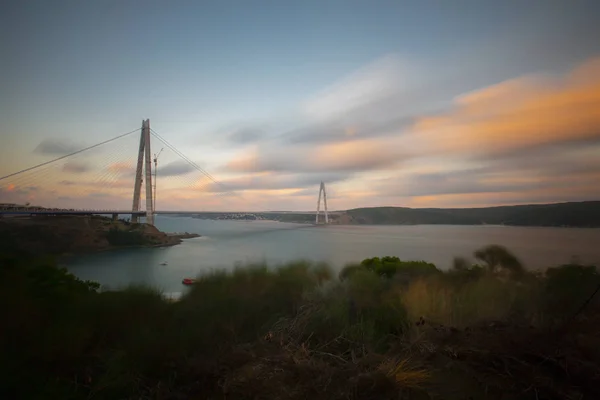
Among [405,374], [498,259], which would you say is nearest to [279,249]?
[498,259]

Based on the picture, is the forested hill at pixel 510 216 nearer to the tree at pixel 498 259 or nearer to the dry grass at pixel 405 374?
the tree at pixel 498 259

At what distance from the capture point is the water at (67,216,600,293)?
533cm

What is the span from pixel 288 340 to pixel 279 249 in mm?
4454

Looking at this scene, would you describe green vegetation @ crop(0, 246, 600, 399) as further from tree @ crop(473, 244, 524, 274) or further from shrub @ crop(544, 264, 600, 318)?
tree @ crop(473, 244, 524, 274)

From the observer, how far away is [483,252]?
715 cm

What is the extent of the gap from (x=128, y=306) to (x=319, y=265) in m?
3.62

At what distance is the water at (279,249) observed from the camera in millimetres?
5325

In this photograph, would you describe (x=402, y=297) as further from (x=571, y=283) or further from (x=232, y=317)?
(x=571, y=283)

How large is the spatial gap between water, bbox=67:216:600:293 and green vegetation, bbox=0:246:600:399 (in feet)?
2.48

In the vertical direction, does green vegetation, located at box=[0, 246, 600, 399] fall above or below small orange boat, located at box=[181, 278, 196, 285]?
below

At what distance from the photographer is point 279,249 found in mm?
8070

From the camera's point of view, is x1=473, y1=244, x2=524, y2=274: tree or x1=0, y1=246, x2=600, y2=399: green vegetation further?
x1=473, y1=244, x2=524, y2=274: tree

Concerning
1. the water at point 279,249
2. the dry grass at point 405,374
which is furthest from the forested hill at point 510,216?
the dry grass at point 405,374

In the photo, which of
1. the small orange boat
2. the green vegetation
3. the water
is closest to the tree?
the water
